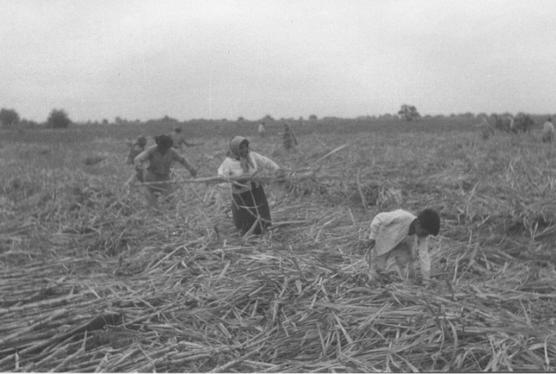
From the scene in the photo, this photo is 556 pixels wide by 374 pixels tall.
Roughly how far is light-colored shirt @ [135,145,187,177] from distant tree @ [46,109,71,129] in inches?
1429

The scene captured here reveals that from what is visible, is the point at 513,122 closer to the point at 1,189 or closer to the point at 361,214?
the point at 361,214

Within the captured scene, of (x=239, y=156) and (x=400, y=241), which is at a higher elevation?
(x=239, y=156)

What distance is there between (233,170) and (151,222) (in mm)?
1310

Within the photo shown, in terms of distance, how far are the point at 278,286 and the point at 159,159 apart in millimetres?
3207

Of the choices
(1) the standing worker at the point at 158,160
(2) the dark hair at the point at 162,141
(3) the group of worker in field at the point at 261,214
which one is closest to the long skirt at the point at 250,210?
(3) the group of worker in field at the point at 261,214

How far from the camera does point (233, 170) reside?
5.19 metres

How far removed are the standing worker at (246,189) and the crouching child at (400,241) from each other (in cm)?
160

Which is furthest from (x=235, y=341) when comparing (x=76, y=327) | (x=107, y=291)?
(x=107, y=291)

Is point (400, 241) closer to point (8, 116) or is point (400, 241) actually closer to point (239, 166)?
point (239, 166)

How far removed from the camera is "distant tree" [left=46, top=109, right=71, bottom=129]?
3906cm

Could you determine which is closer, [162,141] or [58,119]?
[162,141]

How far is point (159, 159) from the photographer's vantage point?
634 cm

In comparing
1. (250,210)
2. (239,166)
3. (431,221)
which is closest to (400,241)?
(431,221)

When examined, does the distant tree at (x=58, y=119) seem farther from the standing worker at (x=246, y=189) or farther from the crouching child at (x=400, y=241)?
the crouching child at (x=400, y=241)
